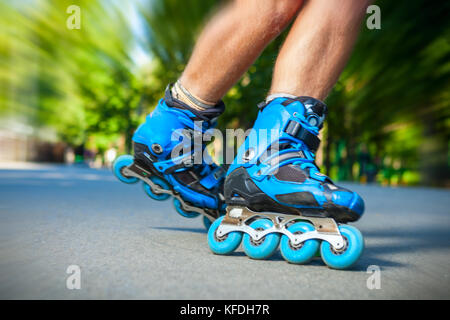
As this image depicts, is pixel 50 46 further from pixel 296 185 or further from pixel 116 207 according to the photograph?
pixel 296 185

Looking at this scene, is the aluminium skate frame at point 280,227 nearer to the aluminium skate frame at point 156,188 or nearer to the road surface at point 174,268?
the road surface at point 174,268

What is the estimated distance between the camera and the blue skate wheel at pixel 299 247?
137 centimetres

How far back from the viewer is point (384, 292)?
3.59 ft

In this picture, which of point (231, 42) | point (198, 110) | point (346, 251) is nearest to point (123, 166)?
point (198, 110)

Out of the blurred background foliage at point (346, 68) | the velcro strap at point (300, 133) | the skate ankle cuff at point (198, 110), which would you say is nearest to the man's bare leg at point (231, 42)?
the skate ankle cuff at point (198, 110)

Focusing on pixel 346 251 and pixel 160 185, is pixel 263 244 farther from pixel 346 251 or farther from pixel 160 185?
pixel 160 185

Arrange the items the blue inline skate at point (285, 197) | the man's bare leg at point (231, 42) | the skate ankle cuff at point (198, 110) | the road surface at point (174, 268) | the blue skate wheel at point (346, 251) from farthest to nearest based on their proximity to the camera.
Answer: the skate ankle cuff at point (198, 110)
the man's bare leg at point (231, 42)
the blue inline skate at point (285, 197)
the blue skate wheel at point (346, 251)
the road surface at point (174, 268)

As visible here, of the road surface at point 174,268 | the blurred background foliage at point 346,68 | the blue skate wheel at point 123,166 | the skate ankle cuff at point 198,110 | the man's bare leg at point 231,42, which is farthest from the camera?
the blurred background foliage at point 346,68

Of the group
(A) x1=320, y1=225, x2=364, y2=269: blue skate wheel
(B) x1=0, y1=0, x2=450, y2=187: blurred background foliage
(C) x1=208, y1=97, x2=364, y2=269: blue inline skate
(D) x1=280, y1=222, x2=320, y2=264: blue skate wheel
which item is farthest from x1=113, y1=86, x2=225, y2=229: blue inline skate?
(B) x1=0, y1=0, x2=450, y2=187: blurred background foliage

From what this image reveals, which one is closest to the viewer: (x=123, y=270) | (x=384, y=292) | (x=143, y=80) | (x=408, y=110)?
(x=384, y=292)

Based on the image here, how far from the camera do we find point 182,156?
6.39 feet

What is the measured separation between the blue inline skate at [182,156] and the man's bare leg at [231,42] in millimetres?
101
